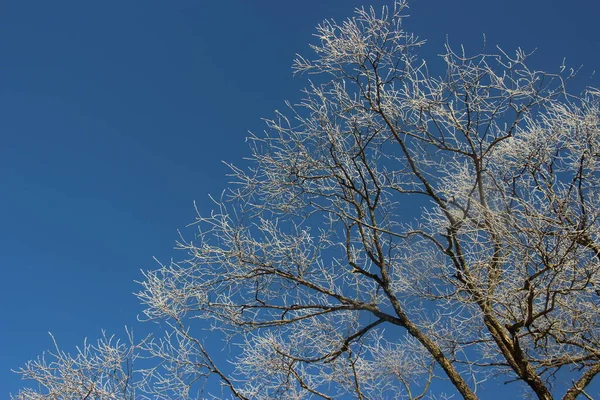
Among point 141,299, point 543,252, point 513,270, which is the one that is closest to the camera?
point 543,252

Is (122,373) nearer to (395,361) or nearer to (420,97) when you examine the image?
(395,361)

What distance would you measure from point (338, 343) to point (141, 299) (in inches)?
103

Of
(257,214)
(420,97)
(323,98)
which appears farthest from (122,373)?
(420,97)

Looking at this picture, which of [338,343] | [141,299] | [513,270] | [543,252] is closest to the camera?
[543,252]

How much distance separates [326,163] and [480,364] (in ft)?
11.2

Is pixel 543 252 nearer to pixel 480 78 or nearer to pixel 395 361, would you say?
pixel 480 78

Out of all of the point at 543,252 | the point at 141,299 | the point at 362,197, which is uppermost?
the point at 362,197

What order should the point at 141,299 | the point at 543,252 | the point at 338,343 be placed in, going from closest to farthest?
the point at 543,252 → the point at 141,299 → the point at 338,343

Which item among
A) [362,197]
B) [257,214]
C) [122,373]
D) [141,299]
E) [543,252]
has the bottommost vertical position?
[543,252]

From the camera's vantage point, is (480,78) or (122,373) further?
(122,373)

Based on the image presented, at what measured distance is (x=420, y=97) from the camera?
630 cm

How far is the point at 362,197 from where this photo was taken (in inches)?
301

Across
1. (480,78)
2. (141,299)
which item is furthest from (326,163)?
(141,299)

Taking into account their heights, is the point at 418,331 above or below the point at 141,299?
below
